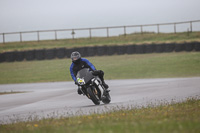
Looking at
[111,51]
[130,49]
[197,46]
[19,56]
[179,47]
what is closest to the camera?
[197,46]

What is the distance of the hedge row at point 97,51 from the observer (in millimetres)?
37884

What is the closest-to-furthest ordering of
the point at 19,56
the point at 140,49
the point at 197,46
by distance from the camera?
1. the point at 197,46
2. the point at 140,49
3. the point at 19,56

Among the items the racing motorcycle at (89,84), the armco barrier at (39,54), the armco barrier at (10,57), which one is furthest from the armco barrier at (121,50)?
the racing motorcycle at (89,84)

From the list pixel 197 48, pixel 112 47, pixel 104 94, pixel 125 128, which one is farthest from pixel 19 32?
pixel 125 128

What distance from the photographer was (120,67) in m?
36.5

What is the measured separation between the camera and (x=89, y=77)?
13.6 meters

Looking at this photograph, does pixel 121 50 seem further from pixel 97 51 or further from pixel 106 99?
pixel 106 99

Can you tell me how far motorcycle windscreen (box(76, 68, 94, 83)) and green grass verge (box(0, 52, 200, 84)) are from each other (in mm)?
16871

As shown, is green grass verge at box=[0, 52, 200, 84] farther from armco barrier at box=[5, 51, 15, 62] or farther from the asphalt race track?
the asphalt race track

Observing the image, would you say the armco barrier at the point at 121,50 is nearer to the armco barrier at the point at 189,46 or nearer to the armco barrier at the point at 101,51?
the armco barrier at the point at 101,51

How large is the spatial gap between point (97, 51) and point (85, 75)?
85.6 ft

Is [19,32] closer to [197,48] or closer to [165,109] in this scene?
[197,48]

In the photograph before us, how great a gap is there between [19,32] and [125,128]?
46313 millimetres

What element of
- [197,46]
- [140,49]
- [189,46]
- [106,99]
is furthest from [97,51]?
[106,99]
